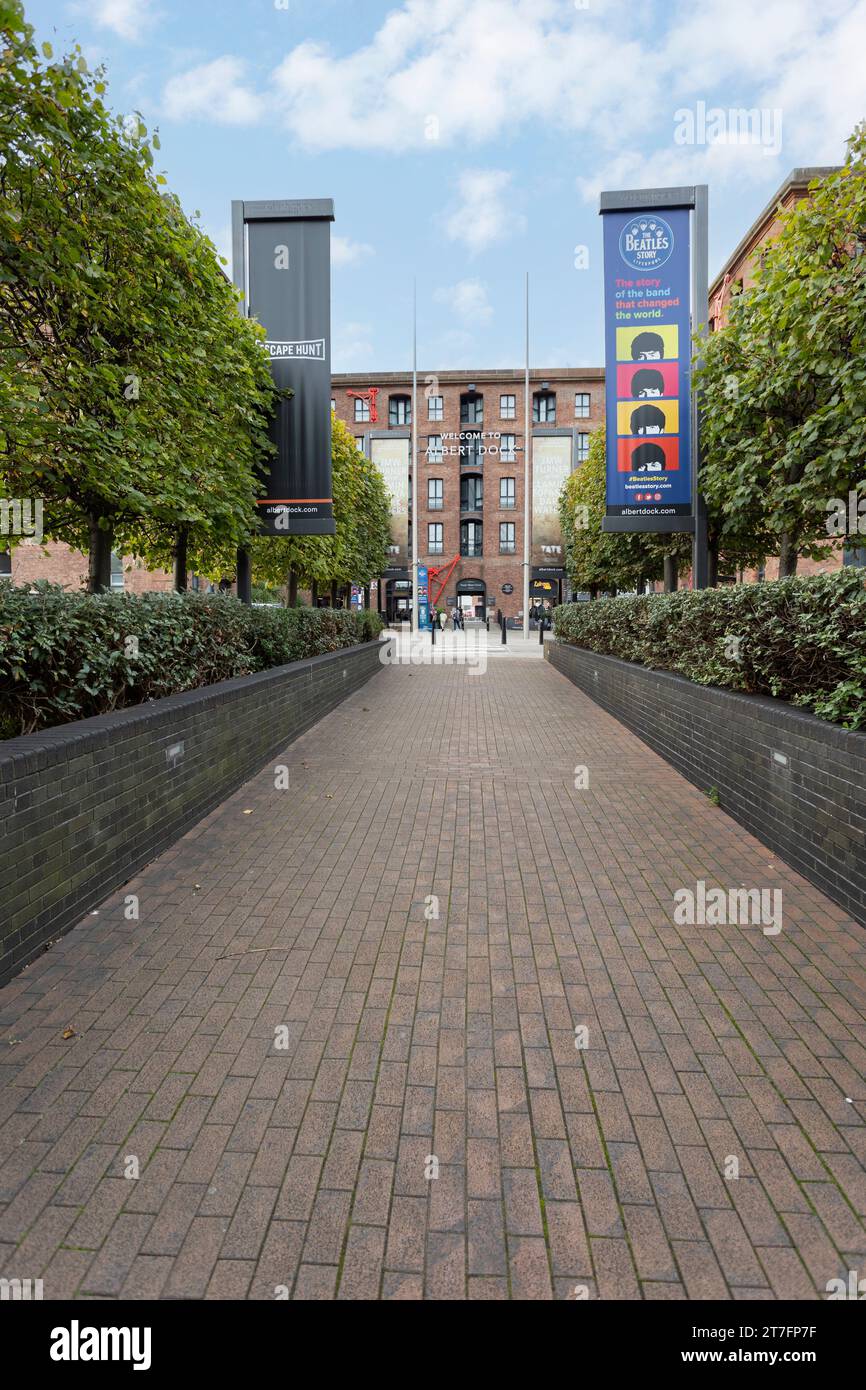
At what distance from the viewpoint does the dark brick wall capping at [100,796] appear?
3670mm

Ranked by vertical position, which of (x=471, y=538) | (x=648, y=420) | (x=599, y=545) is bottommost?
(x=599, y=545)

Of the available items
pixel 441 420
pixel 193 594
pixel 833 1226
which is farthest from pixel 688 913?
pixel 441 420

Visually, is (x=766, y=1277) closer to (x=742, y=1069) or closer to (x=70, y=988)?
(x=742, y=1069)

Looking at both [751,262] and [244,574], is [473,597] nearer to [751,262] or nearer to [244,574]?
[751,262]

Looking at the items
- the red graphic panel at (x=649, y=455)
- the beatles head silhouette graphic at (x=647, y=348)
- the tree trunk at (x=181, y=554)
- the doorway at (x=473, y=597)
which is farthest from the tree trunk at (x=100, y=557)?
the doorway at (x=473, y=597)

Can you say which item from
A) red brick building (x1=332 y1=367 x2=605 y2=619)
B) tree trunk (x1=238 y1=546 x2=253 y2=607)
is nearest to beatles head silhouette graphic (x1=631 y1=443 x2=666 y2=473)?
tree trunk (x1=238 y1=546 x2=253 y2=607)

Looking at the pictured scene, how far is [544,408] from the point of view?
58.2m

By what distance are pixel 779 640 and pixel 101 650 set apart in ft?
16.6

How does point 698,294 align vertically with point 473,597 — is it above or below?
below

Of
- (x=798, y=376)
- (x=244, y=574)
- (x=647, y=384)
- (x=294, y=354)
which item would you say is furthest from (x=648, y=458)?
(x=244, y=574)

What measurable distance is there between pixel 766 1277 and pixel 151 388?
8.30m

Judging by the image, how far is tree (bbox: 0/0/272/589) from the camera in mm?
5859

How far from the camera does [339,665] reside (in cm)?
1379
